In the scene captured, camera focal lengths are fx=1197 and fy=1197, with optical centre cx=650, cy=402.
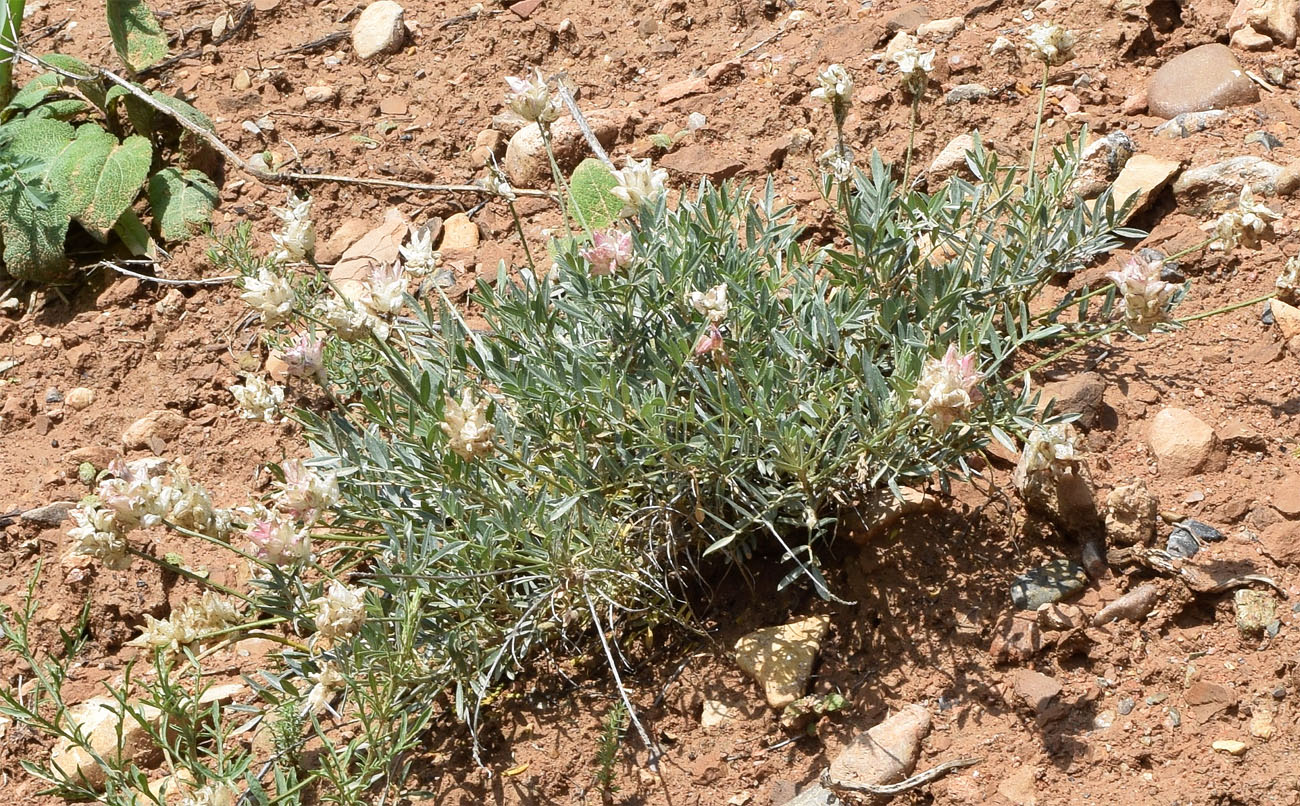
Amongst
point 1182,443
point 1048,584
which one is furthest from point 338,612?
point 1182,443

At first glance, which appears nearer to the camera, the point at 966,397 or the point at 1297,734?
the point at 966,397

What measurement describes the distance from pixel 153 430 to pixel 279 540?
70.9 inches

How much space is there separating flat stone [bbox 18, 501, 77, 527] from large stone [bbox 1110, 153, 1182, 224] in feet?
10.4

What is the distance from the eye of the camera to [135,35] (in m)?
4.83

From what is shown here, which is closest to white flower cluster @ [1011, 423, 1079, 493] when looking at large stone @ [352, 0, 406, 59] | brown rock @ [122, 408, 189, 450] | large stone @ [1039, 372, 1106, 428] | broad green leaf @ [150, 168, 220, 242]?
large stone @ [1039, 372, 1106, 428]

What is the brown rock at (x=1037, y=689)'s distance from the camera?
2451 mm

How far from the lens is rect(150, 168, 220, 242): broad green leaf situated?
441 centimetres

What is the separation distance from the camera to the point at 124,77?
16.1 ft

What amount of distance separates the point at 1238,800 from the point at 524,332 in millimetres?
1768

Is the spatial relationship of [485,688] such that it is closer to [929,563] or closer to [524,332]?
[524,332]

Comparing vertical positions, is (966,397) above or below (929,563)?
above

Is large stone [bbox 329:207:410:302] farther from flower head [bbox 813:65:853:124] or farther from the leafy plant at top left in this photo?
flower head [bbox 813:65:853:124]

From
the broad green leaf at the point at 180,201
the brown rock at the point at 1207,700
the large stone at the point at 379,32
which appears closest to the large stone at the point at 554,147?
the large stone at the point at 379,32

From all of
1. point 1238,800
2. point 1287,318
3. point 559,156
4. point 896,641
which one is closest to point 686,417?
point 896,641
